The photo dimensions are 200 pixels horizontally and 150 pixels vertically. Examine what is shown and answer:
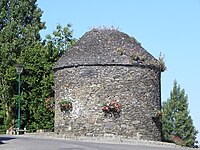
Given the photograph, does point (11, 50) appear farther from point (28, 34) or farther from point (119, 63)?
point (119, 63)

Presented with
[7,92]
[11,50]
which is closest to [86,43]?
[7,92]

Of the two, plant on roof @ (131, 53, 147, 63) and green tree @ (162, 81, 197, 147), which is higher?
plant on roof @ (131, 53, 147, 63)

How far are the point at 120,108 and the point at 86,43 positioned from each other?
5.02 meters

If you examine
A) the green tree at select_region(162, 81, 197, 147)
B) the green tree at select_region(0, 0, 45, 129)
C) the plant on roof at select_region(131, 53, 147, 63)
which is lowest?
the green tree at select_region(162, 81, 197, 147)

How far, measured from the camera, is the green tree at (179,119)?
165ft

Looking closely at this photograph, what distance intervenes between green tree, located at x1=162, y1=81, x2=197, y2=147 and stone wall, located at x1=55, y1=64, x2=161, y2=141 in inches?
751

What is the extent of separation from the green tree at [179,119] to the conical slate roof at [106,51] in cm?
1839

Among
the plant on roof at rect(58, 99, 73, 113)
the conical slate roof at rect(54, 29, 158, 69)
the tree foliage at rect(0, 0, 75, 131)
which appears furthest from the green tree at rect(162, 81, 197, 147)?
the plant on roof at rect(58, 99, 73, 113)

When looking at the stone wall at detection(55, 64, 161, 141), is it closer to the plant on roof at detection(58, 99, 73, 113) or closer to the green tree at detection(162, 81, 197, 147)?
the plant on roof at detection(58, 99, 73, 113)

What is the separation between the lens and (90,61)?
1214 inches

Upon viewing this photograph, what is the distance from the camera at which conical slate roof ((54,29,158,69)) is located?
30.8 meters

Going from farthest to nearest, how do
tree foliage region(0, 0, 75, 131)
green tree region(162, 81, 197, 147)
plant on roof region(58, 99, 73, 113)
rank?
green tree region(162, 81, 197, 147)
tree foliage region(0, 0, 75, 131)
plant on roof region(58, 99, 73, 113)

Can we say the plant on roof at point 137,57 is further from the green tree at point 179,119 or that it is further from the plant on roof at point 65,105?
the green tree at point 179,119

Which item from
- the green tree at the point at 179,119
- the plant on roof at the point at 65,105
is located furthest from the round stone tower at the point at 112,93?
the green tree at the point at 179,119
